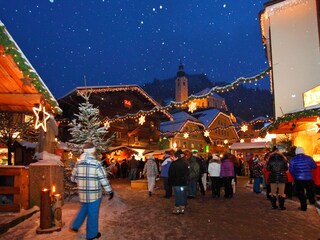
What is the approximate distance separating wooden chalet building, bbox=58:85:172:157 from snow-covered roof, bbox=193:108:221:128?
517 inches

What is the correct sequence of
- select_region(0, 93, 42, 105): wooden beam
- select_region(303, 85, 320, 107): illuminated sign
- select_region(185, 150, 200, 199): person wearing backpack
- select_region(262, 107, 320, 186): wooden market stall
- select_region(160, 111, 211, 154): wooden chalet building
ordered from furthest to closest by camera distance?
select_region(160, 111, 211, 154): wooden chalet building, select_region(303, 85, 320, 107): illuminated sign, select_region(262, 107, 320, 186): wooden market stall, select_region(185, 150, 200, 199): person wearing backpack, select_region(0, 93, 42, 105): wooden beam

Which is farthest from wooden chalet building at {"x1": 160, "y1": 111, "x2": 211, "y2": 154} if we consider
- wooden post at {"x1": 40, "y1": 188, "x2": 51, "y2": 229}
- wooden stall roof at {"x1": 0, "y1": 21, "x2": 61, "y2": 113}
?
wooden post at {"x1": 40, "y1": 188, "x2": 51, "y2": 229}

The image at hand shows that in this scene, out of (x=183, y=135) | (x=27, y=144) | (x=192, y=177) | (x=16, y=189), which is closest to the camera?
(x=16, y=189)

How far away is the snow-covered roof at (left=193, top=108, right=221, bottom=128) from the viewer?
170ft

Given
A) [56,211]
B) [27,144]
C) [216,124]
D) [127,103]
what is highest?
[127,103]

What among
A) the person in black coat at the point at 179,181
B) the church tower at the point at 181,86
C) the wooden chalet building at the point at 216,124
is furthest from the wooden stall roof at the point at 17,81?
the church tower at the point at 181,86

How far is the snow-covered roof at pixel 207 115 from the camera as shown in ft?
170

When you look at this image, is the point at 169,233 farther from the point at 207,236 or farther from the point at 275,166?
the point at 275,166

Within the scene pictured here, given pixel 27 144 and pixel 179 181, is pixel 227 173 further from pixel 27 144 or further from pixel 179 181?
pixel 27 144

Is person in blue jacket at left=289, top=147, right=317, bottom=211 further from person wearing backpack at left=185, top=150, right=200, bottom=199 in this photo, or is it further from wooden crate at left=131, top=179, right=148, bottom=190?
wooden crate at left=131, top=179, right=148, bottom=190

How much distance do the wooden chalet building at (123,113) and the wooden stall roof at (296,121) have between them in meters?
17.1

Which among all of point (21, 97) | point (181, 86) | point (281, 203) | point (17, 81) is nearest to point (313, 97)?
point (281, 203)

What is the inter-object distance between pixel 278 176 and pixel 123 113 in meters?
27.1

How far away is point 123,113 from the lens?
35.7m
